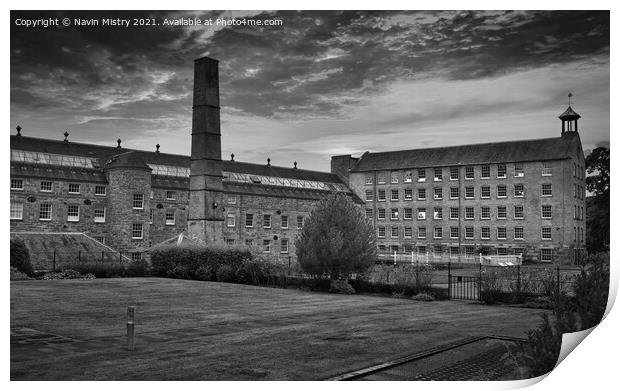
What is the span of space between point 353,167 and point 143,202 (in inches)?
1062

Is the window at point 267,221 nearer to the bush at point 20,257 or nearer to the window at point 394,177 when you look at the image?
the window at point 394,177

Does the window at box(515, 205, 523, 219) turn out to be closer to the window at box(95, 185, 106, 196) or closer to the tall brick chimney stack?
the tall brick chimney stack

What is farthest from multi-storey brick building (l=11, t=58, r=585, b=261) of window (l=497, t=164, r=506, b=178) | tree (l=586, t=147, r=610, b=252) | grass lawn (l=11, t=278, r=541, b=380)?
grass lawn (l=11, t=278, r=541, b=380)

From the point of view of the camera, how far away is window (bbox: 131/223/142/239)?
148 feet

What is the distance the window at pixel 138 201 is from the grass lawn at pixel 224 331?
2299 cm

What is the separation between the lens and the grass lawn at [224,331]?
1022 cm

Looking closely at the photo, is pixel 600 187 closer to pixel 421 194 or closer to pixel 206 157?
pixel 421 194

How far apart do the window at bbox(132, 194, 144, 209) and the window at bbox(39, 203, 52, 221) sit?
241 inches

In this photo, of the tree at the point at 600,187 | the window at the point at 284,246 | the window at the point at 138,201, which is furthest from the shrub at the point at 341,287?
the window at the point at 284,246

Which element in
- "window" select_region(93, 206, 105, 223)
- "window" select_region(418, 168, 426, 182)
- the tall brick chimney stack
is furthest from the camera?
"window" select_region(418, 168, 426, 182)

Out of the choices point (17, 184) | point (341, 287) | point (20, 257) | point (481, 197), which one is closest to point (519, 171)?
point (481, 197)

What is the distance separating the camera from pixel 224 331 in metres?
13.8

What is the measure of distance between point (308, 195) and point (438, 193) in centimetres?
1240

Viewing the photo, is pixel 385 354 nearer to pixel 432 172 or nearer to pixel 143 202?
pixel 143 202
